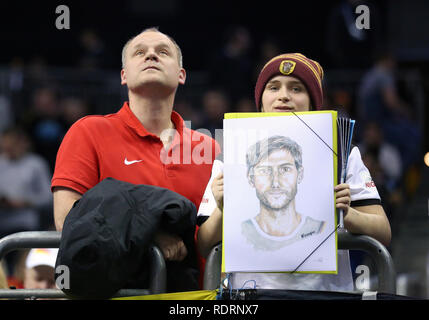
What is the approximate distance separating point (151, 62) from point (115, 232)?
47.9 inches

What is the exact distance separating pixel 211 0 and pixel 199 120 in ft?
18.4

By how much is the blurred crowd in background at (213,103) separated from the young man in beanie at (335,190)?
18.0ft

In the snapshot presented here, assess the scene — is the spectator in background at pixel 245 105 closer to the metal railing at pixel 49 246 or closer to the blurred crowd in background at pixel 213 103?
the blurred crowd in background at pixel 213 103

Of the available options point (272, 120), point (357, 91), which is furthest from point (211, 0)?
point (272, 120)

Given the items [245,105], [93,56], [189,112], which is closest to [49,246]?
[245,105]

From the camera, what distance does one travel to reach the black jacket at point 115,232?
2.91m

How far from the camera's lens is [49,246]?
3223 mm

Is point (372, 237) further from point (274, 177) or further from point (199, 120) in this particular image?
point (199, 120)

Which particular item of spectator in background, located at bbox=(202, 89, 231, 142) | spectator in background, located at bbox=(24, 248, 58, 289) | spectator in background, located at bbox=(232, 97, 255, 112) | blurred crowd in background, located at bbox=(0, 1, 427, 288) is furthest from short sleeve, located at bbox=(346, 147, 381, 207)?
spectator in background, located at bbox=(232, 97, 255, 112)

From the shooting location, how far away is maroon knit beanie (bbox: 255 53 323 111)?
11.8ft

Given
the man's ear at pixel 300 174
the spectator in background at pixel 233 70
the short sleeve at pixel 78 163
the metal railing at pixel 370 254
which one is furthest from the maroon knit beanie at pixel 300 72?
the spectator in background at pixel 233 70

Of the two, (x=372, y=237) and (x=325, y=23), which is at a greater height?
(x=325, y=23)
